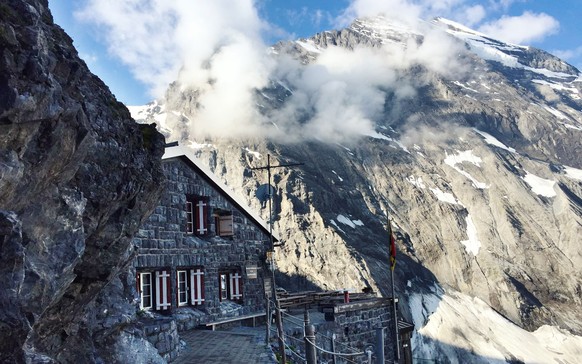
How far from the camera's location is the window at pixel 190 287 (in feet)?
52.4

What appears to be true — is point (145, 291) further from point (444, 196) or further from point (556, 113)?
point (556, 113)

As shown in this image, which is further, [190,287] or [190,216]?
[190,216]

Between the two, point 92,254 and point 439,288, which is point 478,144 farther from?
point 92,254

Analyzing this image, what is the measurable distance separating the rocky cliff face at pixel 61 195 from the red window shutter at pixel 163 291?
4.48 metres

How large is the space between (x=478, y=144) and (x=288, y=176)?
118ft

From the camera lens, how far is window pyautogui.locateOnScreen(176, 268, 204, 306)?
16.0m

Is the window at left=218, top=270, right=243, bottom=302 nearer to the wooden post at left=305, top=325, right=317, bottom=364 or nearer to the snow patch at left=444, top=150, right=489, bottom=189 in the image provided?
the wooden post at left=305, top=325, right=317, bottom=364

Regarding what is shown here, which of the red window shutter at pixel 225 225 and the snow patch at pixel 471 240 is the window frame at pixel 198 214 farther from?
the snow patch at pixel 471 240

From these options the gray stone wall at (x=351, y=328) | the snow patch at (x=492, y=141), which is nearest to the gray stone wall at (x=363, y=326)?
the gray stone wall at (x=351, y=328)

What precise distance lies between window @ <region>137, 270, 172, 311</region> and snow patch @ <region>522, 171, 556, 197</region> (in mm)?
61298

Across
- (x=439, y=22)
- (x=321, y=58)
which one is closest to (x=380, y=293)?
(x=321, y=58)

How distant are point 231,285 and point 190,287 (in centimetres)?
229

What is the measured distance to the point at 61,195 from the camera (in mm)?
7270

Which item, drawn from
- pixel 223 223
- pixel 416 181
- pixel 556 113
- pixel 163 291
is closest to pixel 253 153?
pixel 416 181
